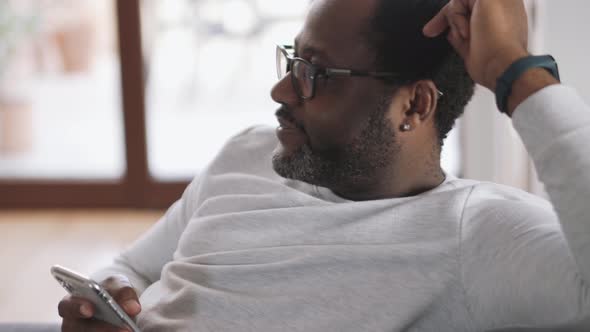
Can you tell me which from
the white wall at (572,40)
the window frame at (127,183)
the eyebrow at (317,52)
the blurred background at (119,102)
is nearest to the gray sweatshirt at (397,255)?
the eyebrow at (317,52)

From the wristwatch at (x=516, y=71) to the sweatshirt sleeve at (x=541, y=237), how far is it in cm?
4

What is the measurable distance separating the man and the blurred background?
85.0 inches

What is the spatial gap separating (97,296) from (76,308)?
2.8 inches

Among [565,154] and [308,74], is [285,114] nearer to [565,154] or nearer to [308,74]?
[308,74]

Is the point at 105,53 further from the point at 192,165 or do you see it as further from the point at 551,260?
the point at 551,260

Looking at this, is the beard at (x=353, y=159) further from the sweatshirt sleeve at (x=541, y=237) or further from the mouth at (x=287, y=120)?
the sweatshirt sleeve at (x=541, y=237)

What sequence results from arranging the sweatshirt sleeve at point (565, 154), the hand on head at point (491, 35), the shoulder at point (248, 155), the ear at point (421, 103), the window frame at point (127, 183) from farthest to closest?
the window frame at point (127, 183) < the shoulder at point (248, 155) < the ear at point (421, 103) < the hand on head at point (491, 35) < the sweatshirt sleeve at point (565, 154)

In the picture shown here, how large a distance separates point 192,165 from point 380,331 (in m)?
2.73

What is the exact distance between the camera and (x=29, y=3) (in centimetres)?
367

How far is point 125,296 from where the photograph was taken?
1233mm

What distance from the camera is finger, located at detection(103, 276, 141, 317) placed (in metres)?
1.22

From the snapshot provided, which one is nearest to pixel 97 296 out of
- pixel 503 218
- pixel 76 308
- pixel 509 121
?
pixel 76 308

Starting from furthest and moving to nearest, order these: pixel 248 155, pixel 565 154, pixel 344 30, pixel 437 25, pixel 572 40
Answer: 1. pixel 572 40
2. pixel 248 155
3. pixel 344 30
4. pixel 437 25
5. pixel 565 154

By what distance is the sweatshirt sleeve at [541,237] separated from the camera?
96cm
